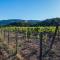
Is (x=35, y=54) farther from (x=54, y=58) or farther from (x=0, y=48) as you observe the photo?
(x=0, y=48)

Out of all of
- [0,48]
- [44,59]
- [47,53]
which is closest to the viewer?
[44,59]

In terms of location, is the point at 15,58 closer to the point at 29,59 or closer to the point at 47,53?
the point at 29,59

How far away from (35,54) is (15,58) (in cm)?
153

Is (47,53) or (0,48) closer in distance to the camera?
(47,53)

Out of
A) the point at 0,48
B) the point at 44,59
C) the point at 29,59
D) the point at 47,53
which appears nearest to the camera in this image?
the point at 44,59

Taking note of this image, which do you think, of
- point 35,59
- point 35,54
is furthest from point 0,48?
point 35,59

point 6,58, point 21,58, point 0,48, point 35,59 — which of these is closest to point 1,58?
point 6,58

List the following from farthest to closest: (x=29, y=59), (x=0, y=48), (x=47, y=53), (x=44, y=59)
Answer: (x=0, y=48) < (x=47, y=53) < (x=29, y=59) < (x=44, y=59)

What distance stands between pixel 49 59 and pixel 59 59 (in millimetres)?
589

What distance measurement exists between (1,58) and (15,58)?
700 millimetres

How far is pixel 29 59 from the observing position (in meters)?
11.1

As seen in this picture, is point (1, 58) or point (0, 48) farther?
point (0, 48)

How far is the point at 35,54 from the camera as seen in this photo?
1235cm

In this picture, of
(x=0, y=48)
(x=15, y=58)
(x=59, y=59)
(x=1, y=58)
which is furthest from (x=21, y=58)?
(x=0, y=48)
